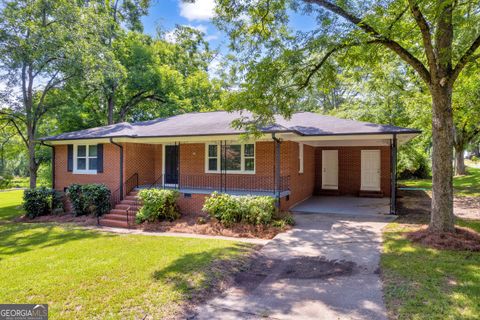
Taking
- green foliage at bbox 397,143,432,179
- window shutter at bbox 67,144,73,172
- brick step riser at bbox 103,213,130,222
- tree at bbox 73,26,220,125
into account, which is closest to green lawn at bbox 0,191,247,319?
brick step riser at bbox 103,213,130,222

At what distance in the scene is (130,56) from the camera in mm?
22422

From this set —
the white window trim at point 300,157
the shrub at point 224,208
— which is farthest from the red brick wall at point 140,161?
the white window trim at point 300,157

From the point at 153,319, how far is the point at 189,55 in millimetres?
30176

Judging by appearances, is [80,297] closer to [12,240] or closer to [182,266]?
[182,266]

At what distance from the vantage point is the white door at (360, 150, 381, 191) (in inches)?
612

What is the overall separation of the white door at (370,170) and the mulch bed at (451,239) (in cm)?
785

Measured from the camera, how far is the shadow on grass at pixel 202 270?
495 centimetres

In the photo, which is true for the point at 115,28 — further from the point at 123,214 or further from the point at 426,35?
the point at 426,35

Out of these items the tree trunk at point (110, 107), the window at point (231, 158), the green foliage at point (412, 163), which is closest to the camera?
the window at point (231, 158)

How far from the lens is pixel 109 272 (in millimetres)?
5648

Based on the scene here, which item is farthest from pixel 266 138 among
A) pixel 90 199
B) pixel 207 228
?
pixel 90 199

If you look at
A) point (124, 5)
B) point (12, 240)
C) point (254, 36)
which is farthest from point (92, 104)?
point (254, 36)

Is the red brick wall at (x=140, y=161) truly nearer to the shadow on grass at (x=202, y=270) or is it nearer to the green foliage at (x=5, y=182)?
the shadow on grass at (x=202, y=270)

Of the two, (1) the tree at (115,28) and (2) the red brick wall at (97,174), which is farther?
(1) the tree at (115,28)
